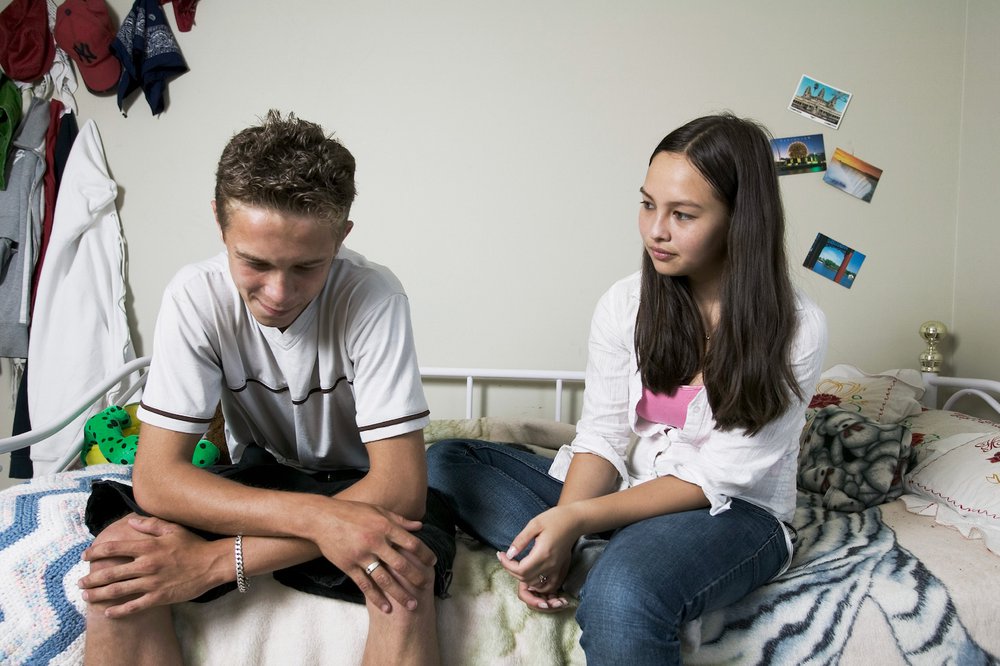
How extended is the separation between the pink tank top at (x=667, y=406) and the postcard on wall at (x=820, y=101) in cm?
117

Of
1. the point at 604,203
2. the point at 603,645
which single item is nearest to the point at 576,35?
the point at 604,203

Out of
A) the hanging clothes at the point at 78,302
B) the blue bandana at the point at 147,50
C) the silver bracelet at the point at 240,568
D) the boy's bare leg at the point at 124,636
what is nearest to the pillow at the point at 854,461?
the silver bracelet at the point at 240,568

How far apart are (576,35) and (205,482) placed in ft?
5.04

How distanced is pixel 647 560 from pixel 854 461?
28.5 inches

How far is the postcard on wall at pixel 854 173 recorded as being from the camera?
6.40ft

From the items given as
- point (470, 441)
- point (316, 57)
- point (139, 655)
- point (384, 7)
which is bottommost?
point (139, 655)

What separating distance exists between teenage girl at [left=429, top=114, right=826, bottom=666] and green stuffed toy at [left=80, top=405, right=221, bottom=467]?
2.57ft

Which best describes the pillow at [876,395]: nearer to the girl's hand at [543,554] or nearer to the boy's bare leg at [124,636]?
the girl's hand at [543,554]

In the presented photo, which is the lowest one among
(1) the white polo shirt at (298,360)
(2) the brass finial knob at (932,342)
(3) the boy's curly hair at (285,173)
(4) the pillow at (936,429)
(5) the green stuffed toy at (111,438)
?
(5) the green stuffed toy at (111,438)

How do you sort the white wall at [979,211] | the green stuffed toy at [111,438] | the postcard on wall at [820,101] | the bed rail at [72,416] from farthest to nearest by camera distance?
the postcard on wall at [820,101] → the white wall at [979,211] → the green stuffed toy at [111,438] → the bed rail at [72,416]

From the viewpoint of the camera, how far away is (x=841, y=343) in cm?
201

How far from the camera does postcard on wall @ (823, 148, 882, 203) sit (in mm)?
1950

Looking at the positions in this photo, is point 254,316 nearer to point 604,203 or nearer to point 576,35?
point 604,203

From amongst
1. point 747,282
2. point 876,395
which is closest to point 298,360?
point 747,282
